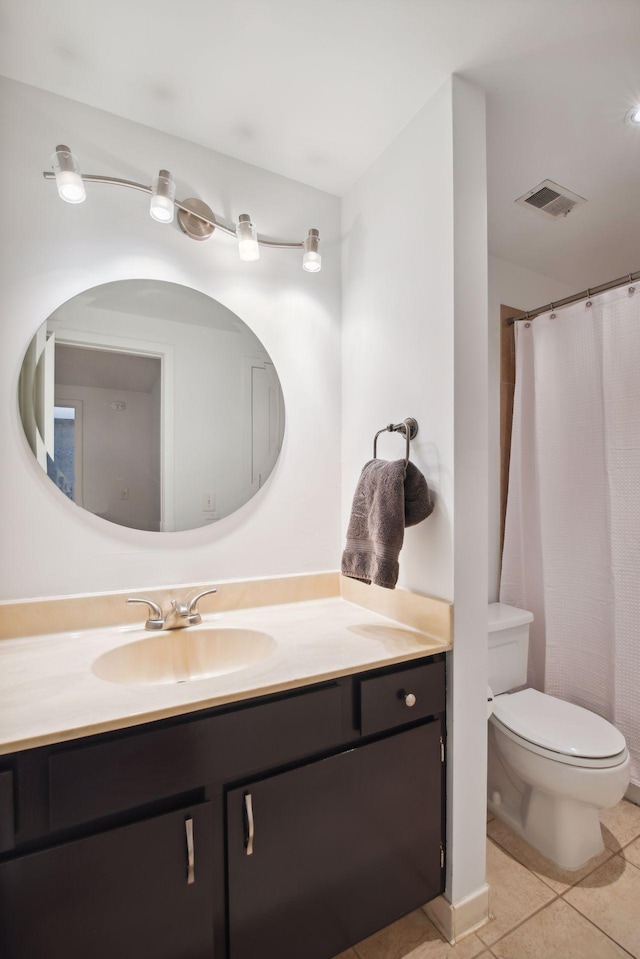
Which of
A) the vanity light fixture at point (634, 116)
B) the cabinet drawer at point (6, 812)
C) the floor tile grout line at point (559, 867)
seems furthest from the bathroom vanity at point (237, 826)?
the vanity light fixture at point (634, 116)

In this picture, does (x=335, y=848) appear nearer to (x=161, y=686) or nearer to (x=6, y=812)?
(x=161, y=686)

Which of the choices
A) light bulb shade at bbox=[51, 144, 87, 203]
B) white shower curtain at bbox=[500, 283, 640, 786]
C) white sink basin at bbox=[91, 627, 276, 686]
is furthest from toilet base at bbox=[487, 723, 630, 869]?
light bulb shade at bbox=[51, 144, 87, 203]

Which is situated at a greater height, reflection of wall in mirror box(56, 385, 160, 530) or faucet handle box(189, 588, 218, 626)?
reflection of wall in mirror box(56, 385, 160, 530)

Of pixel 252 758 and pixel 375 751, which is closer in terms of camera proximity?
pixel 252 758

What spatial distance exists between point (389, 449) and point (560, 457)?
0.99m

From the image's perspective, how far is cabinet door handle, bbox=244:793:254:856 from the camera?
3.11 feet

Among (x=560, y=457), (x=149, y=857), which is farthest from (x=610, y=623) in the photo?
(x=149, y=857)

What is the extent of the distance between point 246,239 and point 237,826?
160 centimetres

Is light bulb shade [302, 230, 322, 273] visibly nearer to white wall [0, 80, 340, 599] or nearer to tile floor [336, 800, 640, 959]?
white wall [0, 80, 340, 599]

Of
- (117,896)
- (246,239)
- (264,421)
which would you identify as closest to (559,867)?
(117,896)

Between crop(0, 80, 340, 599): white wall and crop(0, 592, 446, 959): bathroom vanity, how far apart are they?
2.05ft

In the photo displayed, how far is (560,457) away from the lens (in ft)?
6.68

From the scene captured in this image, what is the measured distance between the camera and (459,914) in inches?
49.0

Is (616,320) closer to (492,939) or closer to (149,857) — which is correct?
(492,939)
